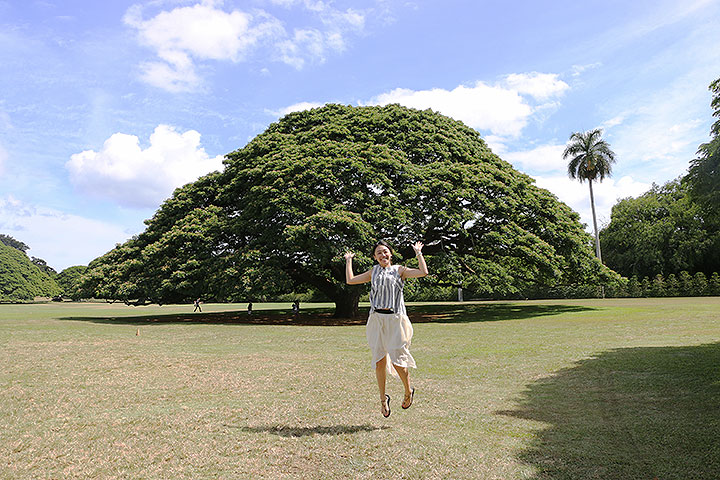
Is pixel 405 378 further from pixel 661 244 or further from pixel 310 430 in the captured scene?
pixel 661 244

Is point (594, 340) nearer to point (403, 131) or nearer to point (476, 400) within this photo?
point (476, 400)

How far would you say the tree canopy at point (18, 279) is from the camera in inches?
3044

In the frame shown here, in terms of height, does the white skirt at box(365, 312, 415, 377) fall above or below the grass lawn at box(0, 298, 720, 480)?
above

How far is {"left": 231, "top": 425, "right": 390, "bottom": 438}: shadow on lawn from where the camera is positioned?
532cm

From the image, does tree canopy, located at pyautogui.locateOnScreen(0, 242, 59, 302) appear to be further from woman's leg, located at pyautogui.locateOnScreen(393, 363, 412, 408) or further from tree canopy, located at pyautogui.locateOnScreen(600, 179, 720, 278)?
woman's leg, located at pyautogui.locateOnScreen(393, 363, 412, 408)

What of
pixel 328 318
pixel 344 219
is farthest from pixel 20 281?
pixel 344 219

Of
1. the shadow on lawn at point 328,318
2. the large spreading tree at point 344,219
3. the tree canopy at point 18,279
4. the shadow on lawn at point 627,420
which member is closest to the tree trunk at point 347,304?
the large spreading tree at point 344,219

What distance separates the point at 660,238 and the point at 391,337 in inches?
2240

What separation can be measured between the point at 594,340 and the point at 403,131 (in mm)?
16366

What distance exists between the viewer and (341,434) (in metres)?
5.27

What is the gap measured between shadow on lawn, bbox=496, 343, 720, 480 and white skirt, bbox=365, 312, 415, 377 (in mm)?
1597

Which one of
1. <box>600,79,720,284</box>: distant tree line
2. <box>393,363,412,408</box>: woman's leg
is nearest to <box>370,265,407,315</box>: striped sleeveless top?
<box>393,363,412,408</box>: woman's leg

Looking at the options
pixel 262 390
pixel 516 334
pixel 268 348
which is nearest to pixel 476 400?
pixel 262 390

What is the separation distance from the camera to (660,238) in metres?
52.6
